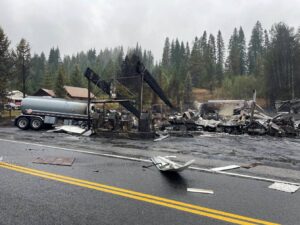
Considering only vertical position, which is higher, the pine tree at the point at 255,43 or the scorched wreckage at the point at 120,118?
the pine tree at the point at 255,43

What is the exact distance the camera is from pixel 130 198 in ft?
18.8

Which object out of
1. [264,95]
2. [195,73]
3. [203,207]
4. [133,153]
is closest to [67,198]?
[203,207]

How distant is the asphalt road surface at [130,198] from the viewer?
4750 millimetres

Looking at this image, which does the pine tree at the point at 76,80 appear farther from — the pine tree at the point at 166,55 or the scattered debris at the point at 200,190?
the scattered debris at the point at 200,190

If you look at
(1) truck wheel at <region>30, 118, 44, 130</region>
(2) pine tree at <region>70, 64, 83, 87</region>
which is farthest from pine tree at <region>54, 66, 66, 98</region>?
(1) truck wheel at <region>30, 118, 44, 130</region>

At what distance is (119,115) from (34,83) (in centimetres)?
8285

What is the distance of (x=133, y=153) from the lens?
11.2 metres

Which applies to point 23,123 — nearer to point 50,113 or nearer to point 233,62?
point 50,113

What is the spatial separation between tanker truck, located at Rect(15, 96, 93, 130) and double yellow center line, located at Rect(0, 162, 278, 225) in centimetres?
1517

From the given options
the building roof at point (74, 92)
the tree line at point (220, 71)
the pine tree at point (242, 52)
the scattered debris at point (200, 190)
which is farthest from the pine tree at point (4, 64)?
the pine tree at point (242, 52)

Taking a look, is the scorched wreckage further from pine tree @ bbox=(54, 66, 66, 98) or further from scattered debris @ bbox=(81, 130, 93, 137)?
pine tree @ bbox=(54, 66, 66, 98)

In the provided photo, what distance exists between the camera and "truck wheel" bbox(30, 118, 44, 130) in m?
22.5

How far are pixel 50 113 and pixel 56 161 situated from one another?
1461 cm

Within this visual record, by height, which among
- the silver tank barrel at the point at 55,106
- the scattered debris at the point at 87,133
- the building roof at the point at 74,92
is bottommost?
the scattered debris at the point at 87,133
